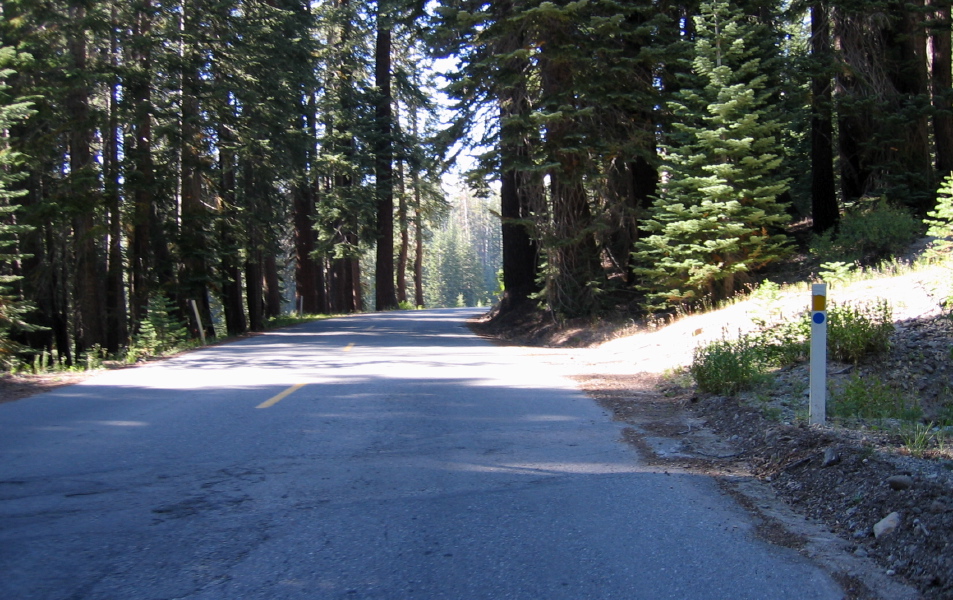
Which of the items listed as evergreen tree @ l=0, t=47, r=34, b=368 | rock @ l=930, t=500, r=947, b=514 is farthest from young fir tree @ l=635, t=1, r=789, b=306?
evergreen tree @ l=0, t=47, r=34, b=368

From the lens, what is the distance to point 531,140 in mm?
17969

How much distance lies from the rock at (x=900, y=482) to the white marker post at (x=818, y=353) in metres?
1.79

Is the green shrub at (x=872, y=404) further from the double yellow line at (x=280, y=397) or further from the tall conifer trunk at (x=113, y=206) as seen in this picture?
the tall conifer trunk at (x=113, y=206)

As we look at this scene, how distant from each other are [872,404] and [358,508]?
5.02 meters

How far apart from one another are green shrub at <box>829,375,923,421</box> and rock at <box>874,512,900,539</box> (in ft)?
9.16

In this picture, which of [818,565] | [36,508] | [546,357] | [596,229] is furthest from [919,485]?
[596,229]

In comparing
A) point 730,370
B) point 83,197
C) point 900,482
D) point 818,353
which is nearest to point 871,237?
point 730,370

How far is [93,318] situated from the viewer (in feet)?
63.0

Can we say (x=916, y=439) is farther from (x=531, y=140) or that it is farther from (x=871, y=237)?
(x=531, y=140)

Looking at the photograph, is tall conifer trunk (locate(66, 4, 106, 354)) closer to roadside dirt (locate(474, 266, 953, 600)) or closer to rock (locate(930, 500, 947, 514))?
roadside dirt (locate(474, 266, 953, 600))

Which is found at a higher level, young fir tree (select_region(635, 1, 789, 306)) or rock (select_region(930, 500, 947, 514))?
young fir tree (select_region(635, 1, 789, 306))

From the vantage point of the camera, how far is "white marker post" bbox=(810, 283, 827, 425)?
248 inches

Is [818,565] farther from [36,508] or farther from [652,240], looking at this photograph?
[652,240]

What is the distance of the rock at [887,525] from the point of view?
4.17 m
